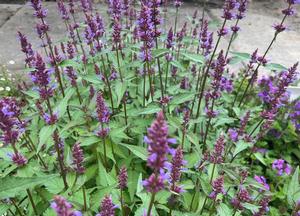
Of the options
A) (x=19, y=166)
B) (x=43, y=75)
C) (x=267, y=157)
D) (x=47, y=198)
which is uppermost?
(x=43, y=75)

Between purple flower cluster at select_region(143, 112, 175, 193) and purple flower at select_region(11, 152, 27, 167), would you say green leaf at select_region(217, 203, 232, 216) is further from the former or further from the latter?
purple flower at select_region(11, 152, 27, 167)

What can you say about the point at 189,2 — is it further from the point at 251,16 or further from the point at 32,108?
the point at 32,108

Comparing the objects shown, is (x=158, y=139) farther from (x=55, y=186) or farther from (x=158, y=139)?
(x=55, y=186)

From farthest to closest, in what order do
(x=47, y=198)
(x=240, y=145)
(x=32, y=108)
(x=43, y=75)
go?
(x=32, y=108)
(x=240, y=145)
(x=47, y=198)
(x=43, y=75)

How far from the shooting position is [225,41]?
7.27 m

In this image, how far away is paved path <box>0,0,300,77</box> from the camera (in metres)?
6.80

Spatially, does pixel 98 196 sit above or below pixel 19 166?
below

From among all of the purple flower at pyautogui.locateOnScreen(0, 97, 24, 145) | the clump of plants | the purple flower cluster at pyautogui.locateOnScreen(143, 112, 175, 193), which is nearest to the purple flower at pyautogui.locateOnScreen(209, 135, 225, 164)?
the clump of plants

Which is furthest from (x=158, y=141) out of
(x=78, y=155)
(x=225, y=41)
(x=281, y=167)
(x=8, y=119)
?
(x=225, y=41)

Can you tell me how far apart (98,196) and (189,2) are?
7.94 metres

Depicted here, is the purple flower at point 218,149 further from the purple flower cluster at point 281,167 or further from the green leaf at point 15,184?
the purple flower cluster at point 281,167

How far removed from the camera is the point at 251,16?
352 inches

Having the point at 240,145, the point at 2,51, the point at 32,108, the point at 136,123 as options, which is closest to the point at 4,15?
the point at 2,51

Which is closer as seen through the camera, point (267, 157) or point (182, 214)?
point (182, 214)
